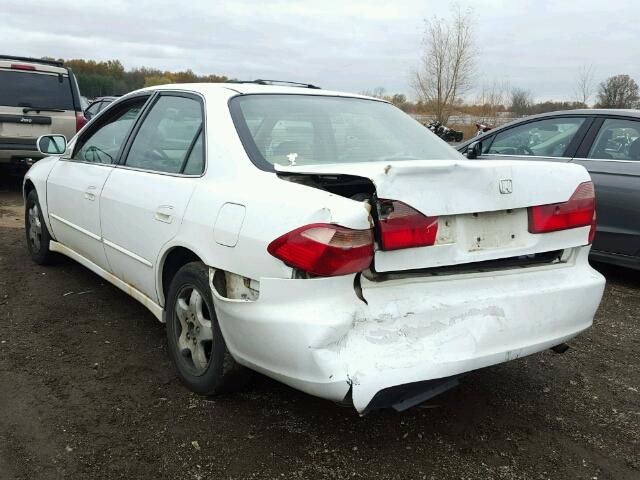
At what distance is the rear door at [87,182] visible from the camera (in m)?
3.79

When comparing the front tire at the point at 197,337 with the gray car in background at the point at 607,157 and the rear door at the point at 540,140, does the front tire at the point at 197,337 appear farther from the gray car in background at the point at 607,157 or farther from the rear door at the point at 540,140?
the rear door at the point at 540,140

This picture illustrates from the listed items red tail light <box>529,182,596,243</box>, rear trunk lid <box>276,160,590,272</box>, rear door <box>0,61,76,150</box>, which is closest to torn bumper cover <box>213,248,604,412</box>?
rear trunk lid <box>276,160,590,272</box>

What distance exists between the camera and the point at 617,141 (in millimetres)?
5145

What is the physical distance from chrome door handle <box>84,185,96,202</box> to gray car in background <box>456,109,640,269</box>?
8.83ft

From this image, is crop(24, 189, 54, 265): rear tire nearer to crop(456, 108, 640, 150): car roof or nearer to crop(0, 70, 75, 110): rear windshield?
crop(0, 70, 75, 110): rear windshield

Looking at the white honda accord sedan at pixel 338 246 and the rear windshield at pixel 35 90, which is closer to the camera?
the white honda accord sedan at pixel 338 246

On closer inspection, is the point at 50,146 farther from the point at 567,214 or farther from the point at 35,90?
the point at 35,90

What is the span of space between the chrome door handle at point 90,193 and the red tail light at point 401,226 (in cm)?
227

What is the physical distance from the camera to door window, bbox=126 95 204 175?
10.0 feet

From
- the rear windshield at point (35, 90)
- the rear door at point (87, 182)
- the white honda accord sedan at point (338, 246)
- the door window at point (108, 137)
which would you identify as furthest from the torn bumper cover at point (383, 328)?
the rear windshield at point (35, 90)

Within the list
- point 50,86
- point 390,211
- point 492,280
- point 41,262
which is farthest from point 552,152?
point 50,86

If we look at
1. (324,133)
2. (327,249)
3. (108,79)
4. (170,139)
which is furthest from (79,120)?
(108,79)

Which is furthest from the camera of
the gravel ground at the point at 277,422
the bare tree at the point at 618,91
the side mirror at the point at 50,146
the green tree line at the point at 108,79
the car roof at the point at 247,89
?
the green tree line at the point at 108,79

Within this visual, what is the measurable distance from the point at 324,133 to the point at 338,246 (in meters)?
1.09
